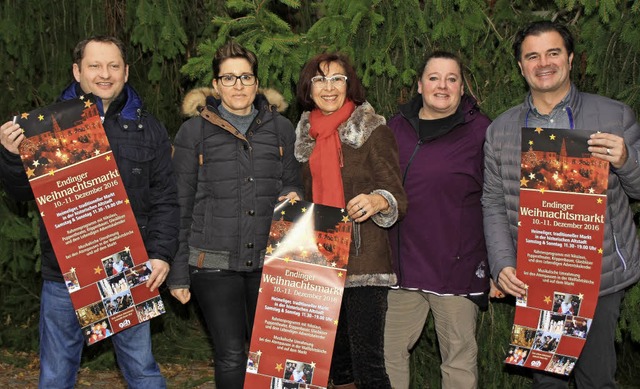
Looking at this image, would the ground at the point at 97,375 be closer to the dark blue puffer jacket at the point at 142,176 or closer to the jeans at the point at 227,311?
the jeans at the point at 227,311

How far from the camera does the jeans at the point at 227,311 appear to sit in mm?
3703

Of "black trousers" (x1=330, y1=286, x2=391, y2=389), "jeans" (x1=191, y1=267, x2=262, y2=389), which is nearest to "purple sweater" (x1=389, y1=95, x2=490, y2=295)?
"black trousers" (x1=330, y1=286, x2=391, y2=389)

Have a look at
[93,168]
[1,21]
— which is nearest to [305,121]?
[93,168]

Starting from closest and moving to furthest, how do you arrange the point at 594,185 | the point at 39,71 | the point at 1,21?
the point at 594,185 → the point at 1,21 → the point at 39,71

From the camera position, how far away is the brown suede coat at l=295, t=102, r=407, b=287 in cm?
362

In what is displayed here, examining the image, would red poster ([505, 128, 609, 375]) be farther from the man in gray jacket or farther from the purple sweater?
the purple sweater

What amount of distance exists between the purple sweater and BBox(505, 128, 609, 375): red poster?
1.18 ft

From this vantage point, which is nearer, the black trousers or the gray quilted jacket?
the gray quilted jacket

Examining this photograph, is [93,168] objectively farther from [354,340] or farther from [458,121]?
[458,121]

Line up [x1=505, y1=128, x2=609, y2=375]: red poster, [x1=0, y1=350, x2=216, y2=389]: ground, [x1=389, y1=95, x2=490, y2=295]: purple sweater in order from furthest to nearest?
1. [x1=0, y1=350, x2=216, y2=389]: ground
2. [x1=389, y1=95, x2=490, y2=295]: purple sweater
3. [x1=505, y1=128, x2=609, y2=375]: red poster

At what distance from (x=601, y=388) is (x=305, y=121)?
1868mm

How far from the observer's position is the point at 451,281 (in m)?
3.78

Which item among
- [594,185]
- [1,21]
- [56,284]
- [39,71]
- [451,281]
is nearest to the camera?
[594,185]

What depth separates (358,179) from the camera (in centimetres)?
365
